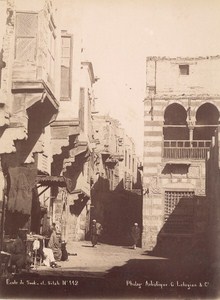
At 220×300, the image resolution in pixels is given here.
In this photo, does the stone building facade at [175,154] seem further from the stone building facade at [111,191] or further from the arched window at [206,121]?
the stone building facade at [111,191]

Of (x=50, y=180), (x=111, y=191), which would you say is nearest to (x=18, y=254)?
(x=50, y=180)

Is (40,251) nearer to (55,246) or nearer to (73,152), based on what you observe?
(55,246)

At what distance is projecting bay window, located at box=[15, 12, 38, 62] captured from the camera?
11.9 meters

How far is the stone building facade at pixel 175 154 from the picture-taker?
21.7m

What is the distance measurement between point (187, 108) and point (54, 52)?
9.91 m

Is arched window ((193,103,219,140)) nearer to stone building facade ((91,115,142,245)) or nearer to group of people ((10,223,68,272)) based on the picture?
stone building facade ((91,115,142,245))

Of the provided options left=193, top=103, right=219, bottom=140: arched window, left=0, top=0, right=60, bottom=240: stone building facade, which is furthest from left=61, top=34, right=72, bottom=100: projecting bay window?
left=193, top=103, right=219, bottom=140: arched window

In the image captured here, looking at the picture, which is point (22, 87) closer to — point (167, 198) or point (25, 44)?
point (25, 44)

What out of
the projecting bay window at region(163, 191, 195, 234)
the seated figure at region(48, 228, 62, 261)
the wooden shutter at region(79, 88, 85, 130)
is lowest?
the seated figure at region(48, 228, 62, 261)

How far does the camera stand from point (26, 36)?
11961 mm

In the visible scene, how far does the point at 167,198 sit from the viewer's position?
71.8 feet

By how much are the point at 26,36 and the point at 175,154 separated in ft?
38.3

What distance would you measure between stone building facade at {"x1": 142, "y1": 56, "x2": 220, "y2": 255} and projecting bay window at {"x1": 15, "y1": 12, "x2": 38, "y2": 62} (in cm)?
1072

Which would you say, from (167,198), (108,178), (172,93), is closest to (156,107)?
(172,93)
